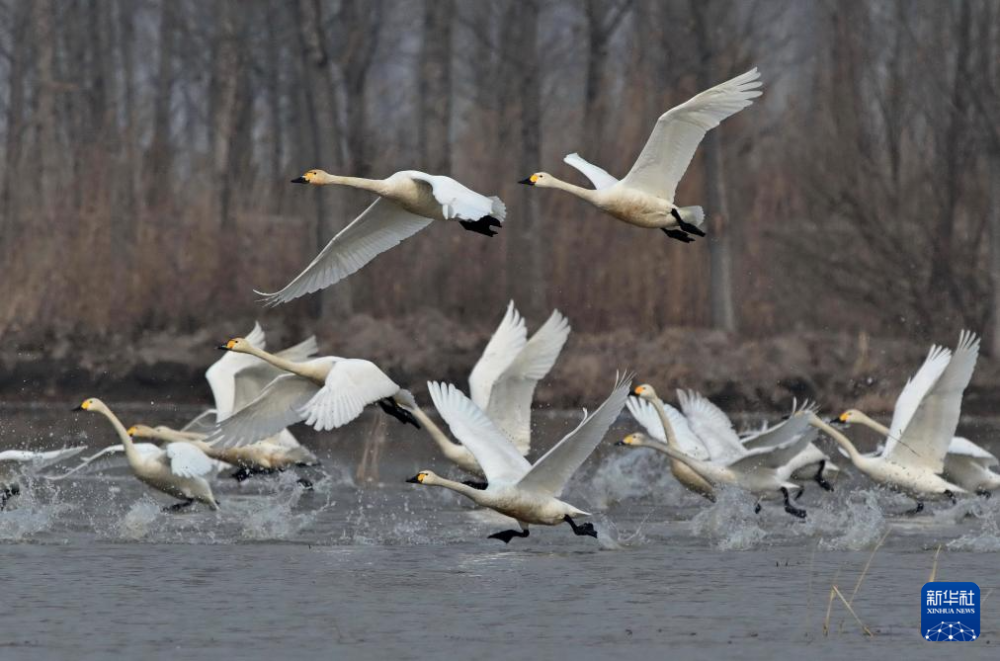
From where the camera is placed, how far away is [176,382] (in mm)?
22328

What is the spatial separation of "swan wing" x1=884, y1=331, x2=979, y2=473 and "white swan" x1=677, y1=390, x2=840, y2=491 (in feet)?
2.28

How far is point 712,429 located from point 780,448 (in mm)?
1152

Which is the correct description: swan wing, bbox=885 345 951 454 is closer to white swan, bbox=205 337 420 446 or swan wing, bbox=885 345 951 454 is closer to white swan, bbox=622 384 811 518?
white swan, bbox=622 384 811 518

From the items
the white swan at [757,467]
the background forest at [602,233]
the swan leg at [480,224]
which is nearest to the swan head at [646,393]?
the white swan at [757,467]

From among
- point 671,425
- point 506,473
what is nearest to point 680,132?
point 506,473

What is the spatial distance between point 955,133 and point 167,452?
42.9 feet

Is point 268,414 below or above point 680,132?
below

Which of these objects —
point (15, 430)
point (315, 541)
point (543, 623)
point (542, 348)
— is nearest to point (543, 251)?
point (15, 430)

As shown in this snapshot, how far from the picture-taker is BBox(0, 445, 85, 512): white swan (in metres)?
13.0

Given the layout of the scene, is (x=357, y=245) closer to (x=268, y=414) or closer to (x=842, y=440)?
(x=268, y=414)

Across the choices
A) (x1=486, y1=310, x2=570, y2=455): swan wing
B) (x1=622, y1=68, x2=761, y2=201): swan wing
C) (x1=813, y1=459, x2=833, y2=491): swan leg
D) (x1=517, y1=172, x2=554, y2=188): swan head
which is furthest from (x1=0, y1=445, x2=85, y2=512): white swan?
(x1=813, y1=459, x2=833, y2=491): swan leg

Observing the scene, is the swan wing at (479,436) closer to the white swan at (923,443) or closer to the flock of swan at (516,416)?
the flock of swan at (516,416)

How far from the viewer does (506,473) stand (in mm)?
11742

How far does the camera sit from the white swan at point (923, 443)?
14.1m
